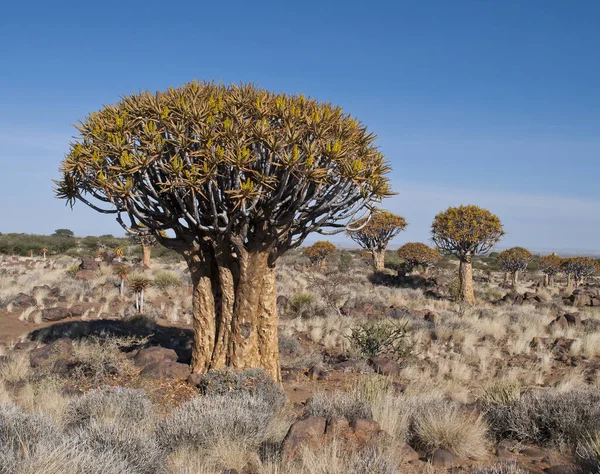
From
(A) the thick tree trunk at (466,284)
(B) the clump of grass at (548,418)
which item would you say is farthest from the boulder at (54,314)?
(A) the thick tree trunk at (466,284)

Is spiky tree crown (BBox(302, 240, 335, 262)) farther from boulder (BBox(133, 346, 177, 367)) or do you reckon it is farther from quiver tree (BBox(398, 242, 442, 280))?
boulder (BBox(133, 346, 177, 367))

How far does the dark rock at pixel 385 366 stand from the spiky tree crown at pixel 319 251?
89.2 feet

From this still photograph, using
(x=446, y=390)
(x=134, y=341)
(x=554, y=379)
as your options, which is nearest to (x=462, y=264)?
(x=554, y=379)

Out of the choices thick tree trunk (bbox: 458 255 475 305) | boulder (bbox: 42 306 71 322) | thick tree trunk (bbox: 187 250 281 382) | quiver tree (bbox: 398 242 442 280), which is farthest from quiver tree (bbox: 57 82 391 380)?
quiver tree (bbox: 398 242 442 280)

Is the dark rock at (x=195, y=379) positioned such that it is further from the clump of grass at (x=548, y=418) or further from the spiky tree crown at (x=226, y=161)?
the clump of grass at (x=548, y=418)

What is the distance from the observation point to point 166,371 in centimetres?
815

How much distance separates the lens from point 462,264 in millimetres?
21859

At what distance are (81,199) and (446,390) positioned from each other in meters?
6.71

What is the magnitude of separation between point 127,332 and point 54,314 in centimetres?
298

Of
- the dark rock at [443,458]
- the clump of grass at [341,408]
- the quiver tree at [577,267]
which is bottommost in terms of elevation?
the dark rock at [443,458]

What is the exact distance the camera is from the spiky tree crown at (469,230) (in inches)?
857

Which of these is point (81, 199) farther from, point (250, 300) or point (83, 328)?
point (83, 328)

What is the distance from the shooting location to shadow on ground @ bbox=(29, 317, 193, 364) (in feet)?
35.0

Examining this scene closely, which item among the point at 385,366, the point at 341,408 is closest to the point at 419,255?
the point at 385,366
